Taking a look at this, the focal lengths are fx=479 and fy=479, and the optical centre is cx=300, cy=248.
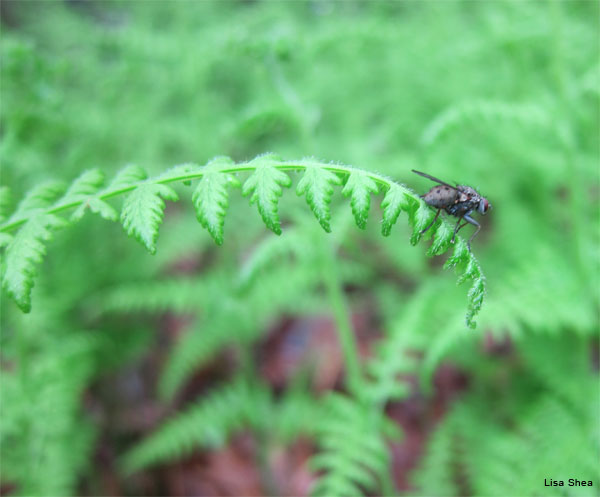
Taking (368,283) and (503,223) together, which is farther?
(368,283)

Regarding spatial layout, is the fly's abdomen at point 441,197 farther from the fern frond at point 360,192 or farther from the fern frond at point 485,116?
the fern frond at point 485,116

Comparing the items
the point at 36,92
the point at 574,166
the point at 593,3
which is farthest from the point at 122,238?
the point at 593,3

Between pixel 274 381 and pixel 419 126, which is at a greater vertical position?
pixel 419 126

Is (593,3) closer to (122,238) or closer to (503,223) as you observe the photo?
(503,223)

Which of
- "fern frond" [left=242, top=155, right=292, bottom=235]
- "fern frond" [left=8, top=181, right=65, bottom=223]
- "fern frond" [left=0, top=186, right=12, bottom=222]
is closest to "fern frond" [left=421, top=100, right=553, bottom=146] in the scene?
"fern frond" [left=242, top=155, right=292, bottom=235]

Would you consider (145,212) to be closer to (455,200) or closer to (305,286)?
(455,200)

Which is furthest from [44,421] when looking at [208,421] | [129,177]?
[129,177]
